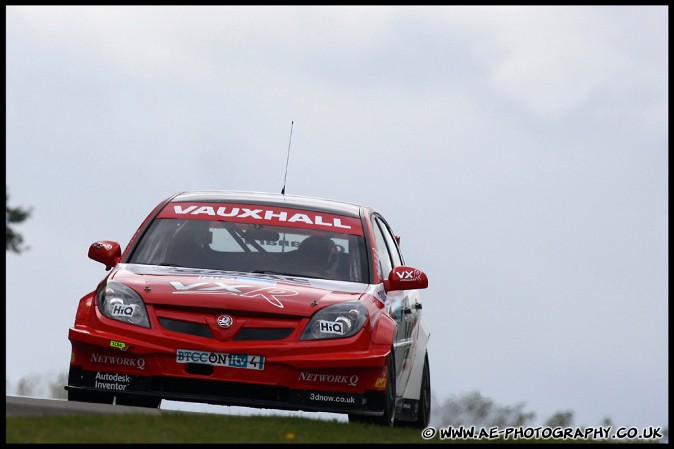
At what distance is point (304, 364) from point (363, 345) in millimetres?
425

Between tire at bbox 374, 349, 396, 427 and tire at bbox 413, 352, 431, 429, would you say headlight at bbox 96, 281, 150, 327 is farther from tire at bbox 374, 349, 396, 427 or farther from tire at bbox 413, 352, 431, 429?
tire at bbox 413, 352, 431, 429

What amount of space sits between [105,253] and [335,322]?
6.26 ft

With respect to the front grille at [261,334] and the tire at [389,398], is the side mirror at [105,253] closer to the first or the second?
the front grille at [261,334]

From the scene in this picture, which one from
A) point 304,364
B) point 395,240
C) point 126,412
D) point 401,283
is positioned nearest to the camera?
point 126,412

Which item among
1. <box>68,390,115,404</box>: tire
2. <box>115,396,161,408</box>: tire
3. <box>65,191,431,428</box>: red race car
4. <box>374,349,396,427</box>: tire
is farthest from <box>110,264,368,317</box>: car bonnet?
<box>115,396,161,408</box>: tire

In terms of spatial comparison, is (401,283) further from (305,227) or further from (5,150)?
(5,150)

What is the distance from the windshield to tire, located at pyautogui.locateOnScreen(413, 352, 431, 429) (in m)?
1.55

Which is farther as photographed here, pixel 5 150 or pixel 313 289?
pixel 5 150

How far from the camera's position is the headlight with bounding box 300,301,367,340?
35.2 feet

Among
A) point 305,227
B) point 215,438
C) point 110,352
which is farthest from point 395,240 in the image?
point 215,438

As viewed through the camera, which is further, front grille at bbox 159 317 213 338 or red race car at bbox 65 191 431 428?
front grille at bbox 159 317 213 338

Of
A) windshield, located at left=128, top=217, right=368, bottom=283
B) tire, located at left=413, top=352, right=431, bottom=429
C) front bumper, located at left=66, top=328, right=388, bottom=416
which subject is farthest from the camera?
tire, located at left=413, top=352, right=431, bottom=429

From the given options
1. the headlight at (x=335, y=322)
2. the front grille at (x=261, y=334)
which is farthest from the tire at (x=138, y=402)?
the headlight at (x=335, y=322)

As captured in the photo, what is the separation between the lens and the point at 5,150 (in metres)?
18.7
